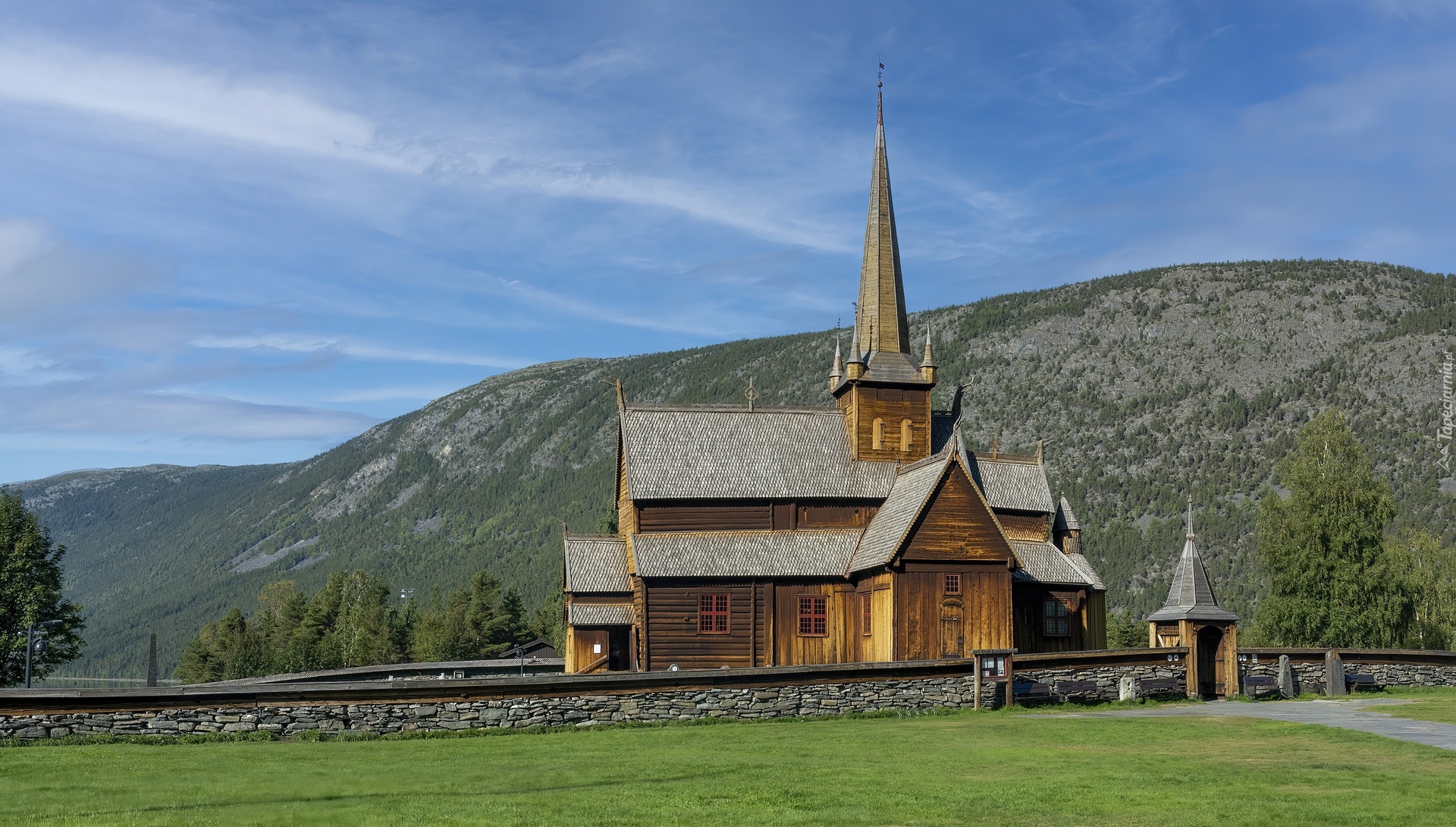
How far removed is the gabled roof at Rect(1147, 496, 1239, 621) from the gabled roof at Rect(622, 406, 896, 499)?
36.1ft

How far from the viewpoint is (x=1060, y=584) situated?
49.0 m

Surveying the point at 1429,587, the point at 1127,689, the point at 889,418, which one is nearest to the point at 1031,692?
the point at 1127,689

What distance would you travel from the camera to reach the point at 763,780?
18.8 metres

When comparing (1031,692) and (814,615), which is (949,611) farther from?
(1031,692)

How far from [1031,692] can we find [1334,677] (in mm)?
9955

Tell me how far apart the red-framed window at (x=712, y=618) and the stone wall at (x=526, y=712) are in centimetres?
1455

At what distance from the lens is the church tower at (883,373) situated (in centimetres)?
5088

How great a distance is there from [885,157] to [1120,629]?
2172 inches

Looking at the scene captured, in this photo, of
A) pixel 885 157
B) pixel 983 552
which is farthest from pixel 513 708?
pixel 885 157

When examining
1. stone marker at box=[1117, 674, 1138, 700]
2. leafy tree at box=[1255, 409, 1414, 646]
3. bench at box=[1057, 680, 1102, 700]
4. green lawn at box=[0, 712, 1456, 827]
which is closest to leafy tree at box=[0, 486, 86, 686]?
green lawn at box=[0, 712, 1456, 827]

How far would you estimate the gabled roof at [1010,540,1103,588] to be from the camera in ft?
160

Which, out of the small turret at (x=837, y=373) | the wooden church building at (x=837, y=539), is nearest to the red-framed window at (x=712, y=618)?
the wooden church building at (x=837, y=539)

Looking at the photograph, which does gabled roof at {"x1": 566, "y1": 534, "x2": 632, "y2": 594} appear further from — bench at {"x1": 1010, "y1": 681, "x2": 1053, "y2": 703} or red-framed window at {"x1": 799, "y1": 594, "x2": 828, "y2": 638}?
bench at {"x1": 1010, "y1": 681, "x2": 1053, "y2": 703}

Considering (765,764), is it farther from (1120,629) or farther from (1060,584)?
(1120,629)
